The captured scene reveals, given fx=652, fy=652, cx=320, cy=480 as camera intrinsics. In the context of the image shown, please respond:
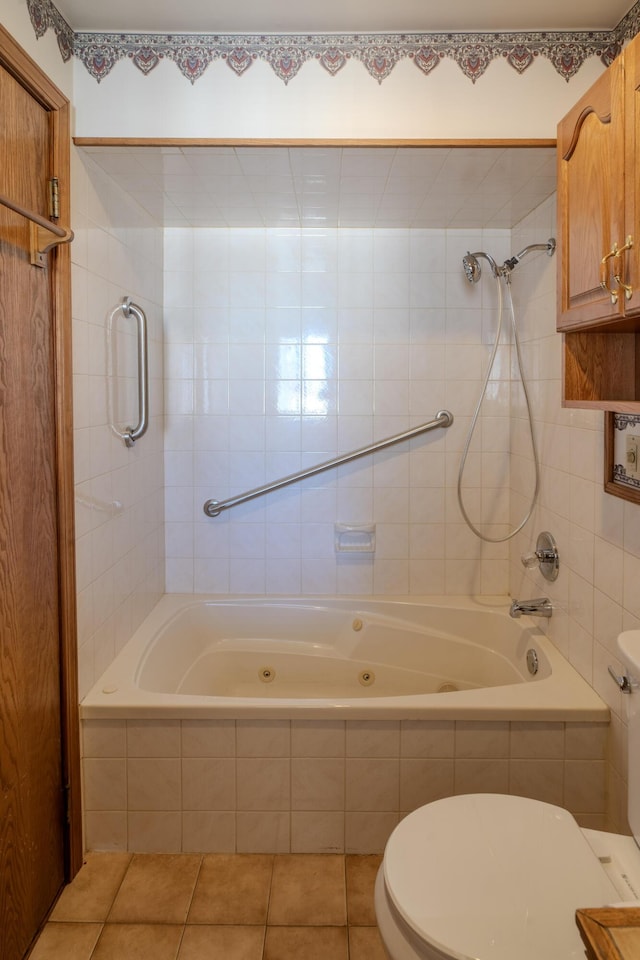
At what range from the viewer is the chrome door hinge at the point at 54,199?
5.74 ft

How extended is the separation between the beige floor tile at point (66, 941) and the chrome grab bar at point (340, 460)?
1.57 metres

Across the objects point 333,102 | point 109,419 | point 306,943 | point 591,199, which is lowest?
point 306,943

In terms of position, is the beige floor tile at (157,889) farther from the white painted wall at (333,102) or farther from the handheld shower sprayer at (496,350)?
the white painted wall at (333,102)

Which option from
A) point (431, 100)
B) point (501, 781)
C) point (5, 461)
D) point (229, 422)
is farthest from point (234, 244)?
point (501, 781)

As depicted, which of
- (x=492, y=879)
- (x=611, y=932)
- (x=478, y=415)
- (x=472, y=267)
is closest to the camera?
(x=611, y=932)

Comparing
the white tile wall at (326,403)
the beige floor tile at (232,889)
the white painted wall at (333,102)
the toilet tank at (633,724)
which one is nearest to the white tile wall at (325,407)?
the white tile wall at (326,403)

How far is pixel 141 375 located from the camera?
7.57 feet

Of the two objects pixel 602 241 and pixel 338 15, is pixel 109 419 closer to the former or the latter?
pixel 338 15

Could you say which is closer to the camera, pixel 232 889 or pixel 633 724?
pixel 633 724

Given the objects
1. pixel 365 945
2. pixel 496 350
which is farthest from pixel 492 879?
pixel 496 350

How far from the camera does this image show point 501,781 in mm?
1923

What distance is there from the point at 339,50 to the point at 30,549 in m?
1.62

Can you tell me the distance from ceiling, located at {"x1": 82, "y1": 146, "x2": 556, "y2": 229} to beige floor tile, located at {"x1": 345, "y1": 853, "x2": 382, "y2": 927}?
2087mm

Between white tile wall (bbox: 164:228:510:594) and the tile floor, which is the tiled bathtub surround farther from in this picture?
white tile wall (bbox: 164:228:510:594)
